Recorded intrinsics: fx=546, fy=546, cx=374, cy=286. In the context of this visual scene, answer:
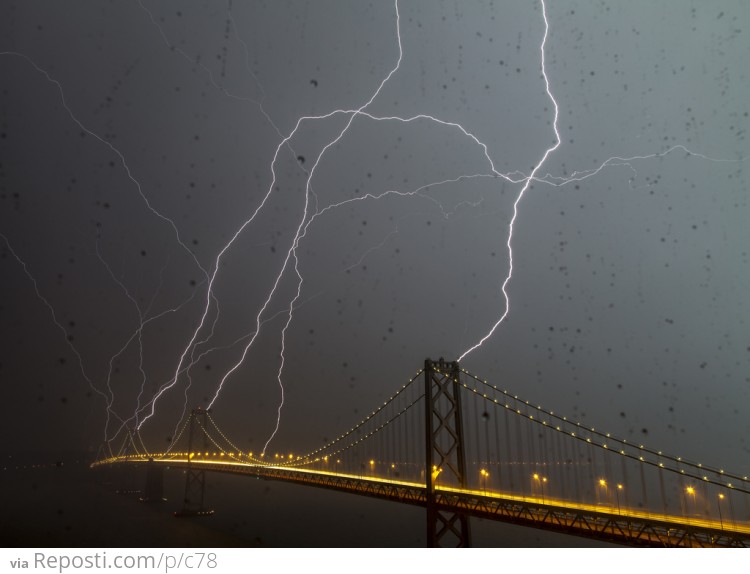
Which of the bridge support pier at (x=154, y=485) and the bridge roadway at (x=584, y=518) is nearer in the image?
the bridge roadway at (x=584, y=518)

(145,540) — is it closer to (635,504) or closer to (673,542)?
(673,542)

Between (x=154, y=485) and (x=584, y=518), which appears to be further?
(x=154, y=485)

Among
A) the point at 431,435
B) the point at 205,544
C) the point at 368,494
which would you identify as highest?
the point at 431,435

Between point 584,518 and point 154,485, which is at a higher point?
point 154,485

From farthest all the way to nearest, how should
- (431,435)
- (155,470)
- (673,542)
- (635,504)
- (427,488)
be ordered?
1. (155,470)
2. (635,504)
3. (431,435)
4. (427,488)
5. (673,542)

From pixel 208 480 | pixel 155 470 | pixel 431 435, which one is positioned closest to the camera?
pixel 431 435

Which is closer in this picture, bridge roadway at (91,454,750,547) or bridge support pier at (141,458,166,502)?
bridge roadway at (91,454,750,547)

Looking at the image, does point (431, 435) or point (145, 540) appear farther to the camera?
point (145, 540)

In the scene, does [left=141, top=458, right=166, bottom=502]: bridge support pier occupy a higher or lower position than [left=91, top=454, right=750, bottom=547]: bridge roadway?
higher

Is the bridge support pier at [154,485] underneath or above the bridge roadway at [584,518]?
above
